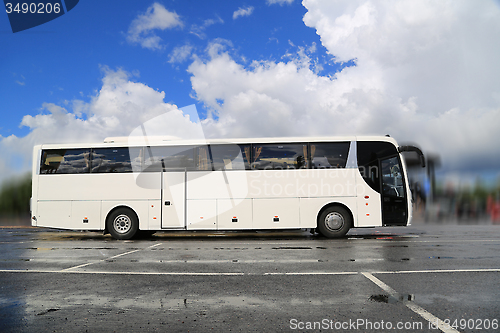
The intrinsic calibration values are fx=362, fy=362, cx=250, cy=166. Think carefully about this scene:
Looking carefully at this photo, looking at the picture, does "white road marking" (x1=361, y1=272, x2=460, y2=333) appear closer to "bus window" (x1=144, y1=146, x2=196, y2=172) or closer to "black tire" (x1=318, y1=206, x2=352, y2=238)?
"black tire" (x1=318, y1=206, x2=352, y2=238)

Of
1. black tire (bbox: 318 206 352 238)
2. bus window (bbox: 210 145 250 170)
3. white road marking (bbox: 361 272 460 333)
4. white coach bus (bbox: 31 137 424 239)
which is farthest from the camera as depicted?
bus window (bbox: 210 145 250 170)

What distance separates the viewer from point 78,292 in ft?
17.2

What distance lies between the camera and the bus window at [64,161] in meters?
13.8

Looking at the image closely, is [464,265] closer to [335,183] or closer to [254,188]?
[335,183]

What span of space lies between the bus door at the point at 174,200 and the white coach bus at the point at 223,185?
1.5 inches

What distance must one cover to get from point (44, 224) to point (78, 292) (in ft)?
32.6

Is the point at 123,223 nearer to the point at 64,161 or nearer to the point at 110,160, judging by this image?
the point at 110,160

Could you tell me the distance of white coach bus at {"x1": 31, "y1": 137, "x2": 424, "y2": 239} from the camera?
42.9 ft

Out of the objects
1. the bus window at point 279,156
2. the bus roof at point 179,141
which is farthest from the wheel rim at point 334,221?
the bus roof at point 179,141

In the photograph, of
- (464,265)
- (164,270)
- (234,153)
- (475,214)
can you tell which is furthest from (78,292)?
(475,214)

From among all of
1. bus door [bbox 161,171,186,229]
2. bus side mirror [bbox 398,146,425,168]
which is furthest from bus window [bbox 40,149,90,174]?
bus side mirror [bbox 398,146,425,168]

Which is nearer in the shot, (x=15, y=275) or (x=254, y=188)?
(x=15, y=275)

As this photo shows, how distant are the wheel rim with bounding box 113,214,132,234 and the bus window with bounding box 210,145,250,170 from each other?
151 inches

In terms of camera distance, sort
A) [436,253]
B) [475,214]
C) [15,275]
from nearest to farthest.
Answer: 1. [15,275]
2. [436,253]
3. [475,214]
